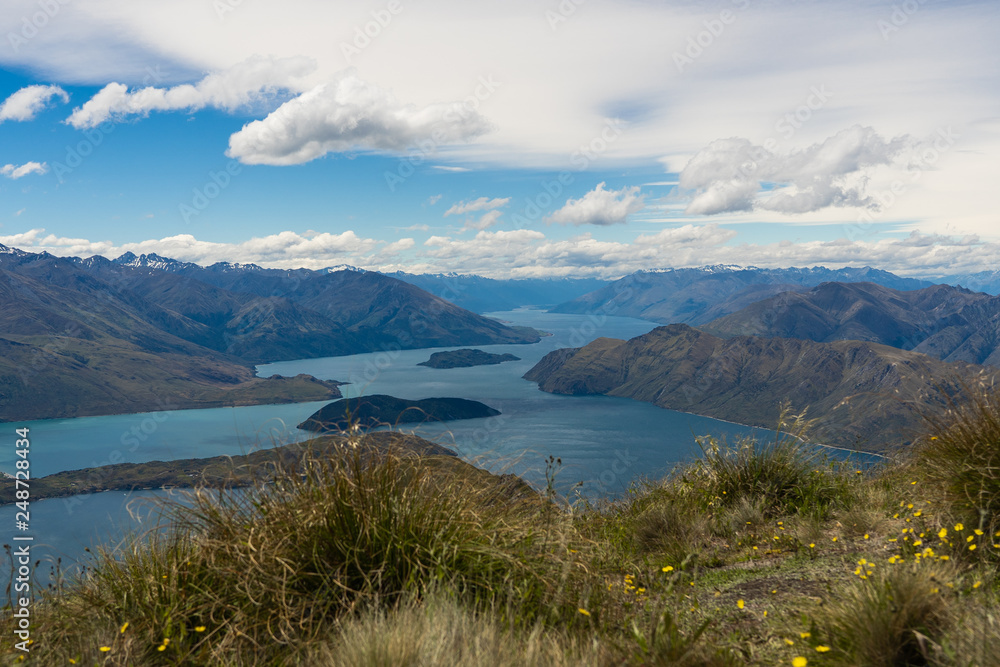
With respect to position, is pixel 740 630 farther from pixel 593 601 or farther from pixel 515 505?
pixel 515 505

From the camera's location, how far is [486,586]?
4453 mm

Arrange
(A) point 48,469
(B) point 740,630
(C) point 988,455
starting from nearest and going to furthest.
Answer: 1. (B) point 740,630
2. (C) point 988,455
3. (A) point 48,469

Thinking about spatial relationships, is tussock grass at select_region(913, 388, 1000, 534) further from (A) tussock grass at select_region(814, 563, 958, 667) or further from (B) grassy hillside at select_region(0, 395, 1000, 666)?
(A) tussock grass at select_region(814, 563, 958, 667)

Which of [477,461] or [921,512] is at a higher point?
[477,461]

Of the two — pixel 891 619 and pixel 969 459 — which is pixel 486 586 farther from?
pixel 969 459

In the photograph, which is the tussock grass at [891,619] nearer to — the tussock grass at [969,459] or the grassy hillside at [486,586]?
the grassy hillside at [486,586]

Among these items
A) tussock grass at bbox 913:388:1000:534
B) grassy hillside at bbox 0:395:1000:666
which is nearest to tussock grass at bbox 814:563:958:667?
grassy hillside at bbox 0:395:1000:666

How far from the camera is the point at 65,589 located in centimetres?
498

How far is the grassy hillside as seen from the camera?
3570 millimetres

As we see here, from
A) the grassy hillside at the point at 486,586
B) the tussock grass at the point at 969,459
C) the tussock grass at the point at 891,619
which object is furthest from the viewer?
the tussock grass at the point at 969,459

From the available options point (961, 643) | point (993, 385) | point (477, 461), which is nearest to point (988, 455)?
point (993, 385)

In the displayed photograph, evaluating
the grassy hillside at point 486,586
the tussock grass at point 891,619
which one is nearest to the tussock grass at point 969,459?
the grassy hillside at point 486,586

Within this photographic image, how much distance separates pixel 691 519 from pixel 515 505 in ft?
9.35

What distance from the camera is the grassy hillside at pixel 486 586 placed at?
357cm
